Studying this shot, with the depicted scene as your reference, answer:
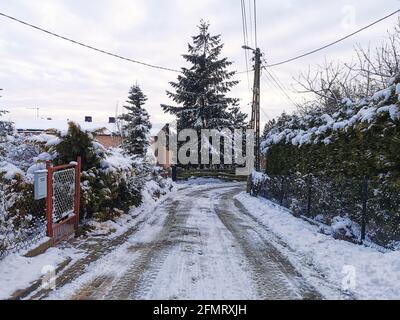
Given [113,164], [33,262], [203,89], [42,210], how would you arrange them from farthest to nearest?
[203,89]
[113,164]
[42,210]
[33,262]

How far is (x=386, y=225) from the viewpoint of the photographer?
6980 mm

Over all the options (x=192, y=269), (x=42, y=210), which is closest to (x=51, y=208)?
(x=42, y=210)

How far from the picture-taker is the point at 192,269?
577cm

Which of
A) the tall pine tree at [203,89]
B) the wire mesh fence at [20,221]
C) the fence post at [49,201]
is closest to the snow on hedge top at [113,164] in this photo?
the wire mesh fence at [20,221]

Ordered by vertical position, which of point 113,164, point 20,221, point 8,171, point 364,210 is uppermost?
point 113,164

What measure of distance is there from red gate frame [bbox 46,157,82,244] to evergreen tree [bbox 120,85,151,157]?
18158mm

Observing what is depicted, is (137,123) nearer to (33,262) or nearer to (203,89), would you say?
(203,89)

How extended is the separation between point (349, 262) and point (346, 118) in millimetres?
4714

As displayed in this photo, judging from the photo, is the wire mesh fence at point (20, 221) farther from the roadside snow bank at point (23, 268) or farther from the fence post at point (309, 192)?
the fence post at point (309, 192)

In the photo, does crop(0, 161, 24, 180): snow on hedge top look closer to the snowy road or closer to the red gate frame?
the red gate frame

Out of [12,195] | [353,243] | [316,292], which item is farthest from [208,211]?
[316,292]

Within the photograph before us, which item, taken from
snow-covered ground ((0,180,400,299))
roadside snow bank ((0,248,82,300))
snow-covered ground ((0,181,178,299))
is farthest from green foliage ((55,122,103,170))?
roadside snow bank ((0,248,82,300))

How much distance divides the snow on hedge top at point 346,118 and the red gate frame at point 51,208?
6.11 meters

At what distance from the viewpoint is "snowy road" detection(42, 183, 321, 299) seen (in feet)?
15.7
